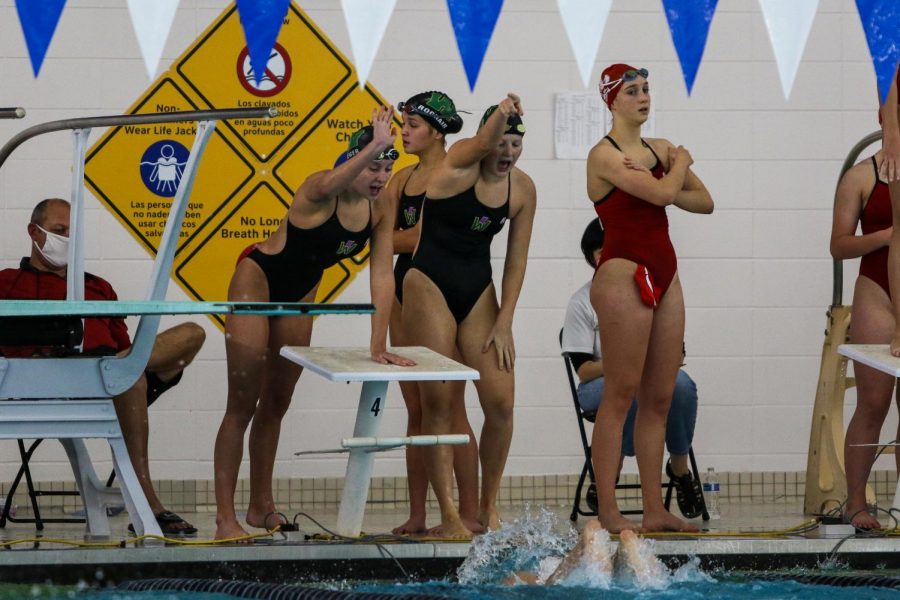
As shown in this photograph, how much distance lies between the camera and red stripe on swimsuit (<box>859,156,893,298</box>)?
19.4ft

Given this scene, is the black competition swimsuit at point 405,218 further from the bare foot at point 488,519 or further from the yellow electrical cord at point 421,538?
the yellow electrical cord at point 421,538

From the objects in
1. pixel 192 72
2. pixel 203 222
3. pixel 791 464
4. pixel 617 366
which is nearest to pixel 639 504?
pixel 791 464

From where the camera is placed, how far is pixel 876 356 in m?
5.32

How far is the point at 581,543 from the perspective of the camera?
4750 mm

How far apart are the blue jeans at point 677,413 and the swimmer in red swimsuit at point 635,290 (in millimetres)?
772

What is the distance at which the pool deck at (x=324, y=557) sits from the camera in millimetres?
5039

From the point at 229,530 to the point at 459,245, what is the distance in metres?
1.50

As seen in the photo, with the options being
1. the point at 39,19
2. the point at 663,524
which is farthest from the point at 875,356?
the point at 39,19

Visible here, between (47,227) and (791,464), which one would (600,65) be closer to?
(791,464)

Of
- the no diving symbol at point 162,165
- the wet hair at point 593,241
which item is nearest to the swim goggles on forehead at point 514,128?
the wet hair at point 593,241

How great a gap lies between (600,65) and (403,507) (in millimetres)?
2723

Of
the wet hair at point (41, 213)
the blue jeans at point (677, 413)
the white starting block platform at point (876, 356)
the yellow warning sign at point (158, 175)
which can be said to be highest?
the yellow warning sign at point (158, 175)

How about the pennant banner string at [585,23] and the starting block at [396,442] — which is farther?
the starting block at [396,442]

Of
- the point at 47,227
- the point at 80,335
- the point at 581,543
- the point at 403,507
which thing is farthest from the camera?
the point at 403,507
